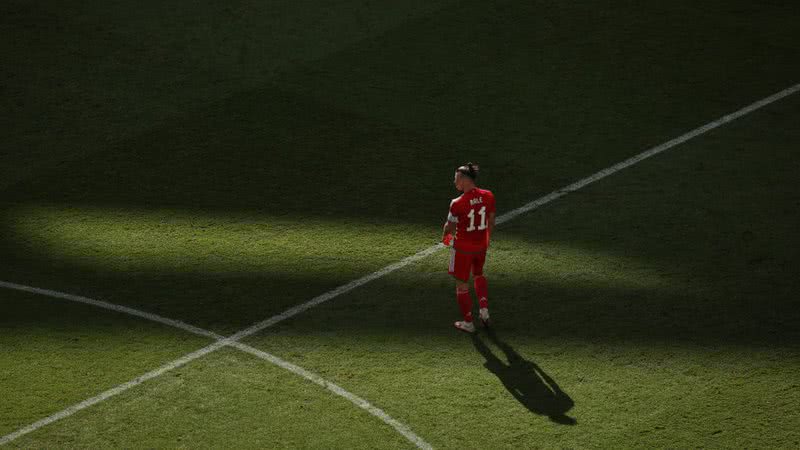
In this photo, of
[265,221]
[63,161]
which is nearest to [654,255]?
[265,221]

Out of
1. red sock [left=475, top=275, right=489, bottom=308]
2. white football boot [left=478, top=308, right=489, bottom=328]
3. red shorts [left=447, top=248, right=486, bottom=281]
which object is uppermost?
red shorts [left=447, top=248, right=486, bottom=281]

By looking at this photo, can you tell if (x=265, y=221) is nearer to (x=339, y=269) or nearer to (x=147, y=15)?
(x=339, y=269)

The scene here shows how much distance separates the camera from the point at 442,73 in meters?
→ 17.5

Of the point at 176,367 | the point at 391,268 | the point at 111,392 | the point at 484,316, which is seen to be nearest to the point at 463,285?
the point at 484,316

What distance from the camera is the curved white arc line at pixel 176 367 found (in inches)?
406

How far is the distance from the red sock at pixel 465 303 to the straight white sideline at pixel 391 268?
56.4 inches

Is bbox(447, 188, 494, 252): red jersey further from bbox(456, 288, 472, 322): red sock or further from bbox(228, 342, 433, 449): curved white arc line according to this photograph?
bbox(228, 342, 433, 449): curved white arc line

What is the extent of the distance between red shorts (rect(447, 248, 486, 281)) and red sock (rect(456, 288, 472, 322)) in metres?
0.17

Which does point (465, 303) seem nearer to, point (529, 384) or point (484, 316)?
point (484, 316)

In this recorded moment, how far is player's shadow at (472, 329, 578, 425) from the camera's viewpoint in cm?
1055

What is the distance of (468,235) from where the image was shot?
11523 millimetres

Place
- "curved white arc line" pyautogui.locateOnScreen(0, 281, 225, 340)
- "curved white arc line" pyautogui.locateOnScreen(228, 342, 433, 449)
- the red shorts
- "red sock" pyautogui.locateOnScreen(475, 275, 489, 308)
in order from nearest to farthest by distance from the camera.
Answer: "curved white arc line" pyautogui.locateOnScreen(228, 342, 433, 449) → the red shorts → "red sock" pyautogui.locateOnScreen(475, 275, 489, 308) → "curved white arc line" pyautogui.locateOnScreen(0, 281, 225, 340)

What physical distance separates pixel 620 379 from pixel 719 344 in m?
1.26

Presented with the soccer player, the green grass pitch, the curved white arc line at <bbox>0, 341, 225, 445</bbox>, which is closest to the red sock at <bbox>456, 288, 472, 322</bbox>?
the soccer player
